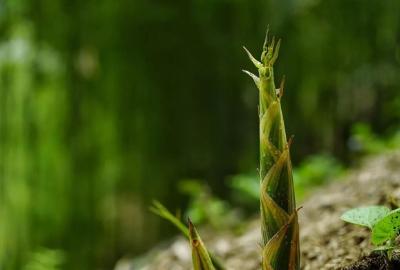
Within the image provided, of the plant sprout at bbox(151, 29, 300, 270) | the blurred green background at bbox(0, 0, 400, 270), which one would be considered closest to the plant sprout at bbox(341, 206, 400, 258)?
the plant sprout at bbox(151, 29, 300, 270)

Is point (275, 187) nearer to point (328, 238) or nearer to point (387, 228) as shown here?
point (387, 228)

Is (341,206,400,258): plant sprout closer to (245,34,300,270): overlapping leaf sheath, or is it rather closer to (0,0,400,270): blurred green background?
(245,34,300,270): overlapping leaf sheath

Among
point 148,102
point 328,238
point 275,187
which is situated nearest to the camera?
point 275,187

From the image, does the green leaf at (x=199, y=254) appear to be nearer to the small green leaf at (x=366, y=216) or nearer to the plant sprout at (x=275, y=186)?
the plant sprout at (x=275, y=186)

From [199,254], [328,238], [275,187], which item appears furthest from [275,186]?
[328,238]

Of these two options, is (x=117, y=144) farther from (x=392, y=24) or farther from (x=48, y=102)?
(x=392, y=24)

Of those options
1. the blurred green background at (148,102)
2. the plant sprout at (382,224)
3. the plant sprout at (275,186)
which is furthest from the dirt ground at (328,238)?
the blurred green background at (148,102)
